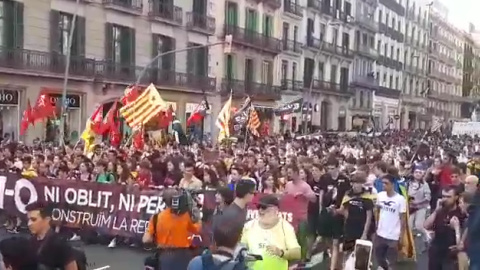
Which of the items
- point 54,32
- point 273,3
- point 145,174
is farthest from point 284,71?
point 145,174

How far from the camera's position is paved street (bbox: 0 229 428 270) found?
11.7m

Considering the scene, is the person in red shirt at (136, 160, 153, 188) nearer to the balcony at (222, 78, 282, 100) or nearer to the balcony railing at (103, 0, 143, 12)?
the balcony railing at (103, 0, 143, 12)

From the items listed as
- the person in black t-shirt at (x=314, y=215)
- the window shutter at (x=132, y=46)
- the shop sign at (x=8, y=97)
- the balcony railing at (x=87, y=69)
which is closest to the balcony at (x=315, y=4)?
the balcony railing at (x=87, y=69)

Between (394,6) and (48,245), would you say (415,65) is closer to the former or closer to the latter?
(394,6)

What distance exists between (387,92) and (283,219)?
6914cm

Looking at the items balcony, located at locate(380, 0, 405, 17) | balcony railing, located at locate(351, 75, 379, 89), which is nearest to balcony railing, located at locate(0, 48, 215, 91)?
balcony railing, located at locate(351, 75, 379, 89)

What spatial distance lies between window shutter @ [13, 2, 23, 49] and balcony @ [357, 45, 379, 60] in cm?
4157

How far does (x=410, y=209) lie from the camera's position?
44.3ft

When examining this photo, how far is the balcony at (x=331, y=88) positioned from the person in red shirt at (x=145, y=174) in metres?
41.3

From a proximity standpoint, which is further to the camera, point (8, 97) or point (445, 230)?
point (8, 97)

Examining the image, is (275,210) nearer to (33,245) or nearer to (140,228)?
(33,245)

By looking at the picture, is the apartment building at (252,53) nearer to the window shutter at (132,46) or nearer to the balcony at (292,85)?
the balcony at (292,85)

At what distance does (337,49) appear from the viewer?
6044cm

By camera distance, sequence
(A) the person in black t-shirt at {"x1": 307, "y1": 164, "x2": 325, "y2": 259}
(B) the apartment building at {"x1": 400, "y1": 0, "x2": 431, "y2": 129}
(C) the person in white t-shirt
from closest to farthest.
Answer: (C) the person in white t-shirt < (A) the person in black t-shirt at {"x1": 307, "y1": 164, "x2": 325, "y2": 259} < (B) the apartment building at {"x1": 400, "y1": 0, "x2": 431, "y2": 129}
